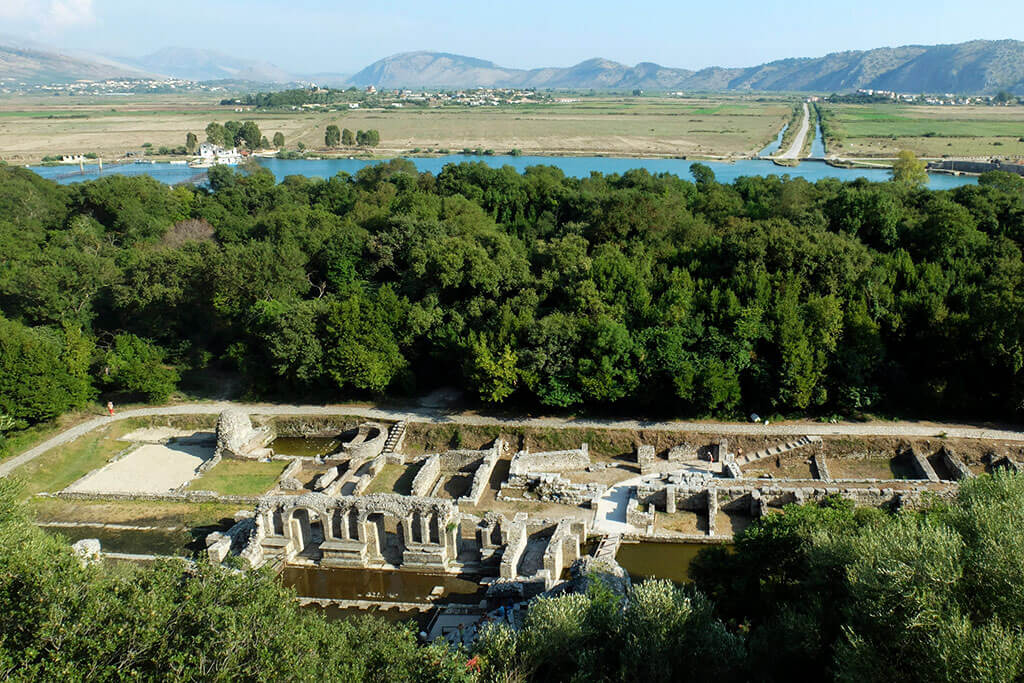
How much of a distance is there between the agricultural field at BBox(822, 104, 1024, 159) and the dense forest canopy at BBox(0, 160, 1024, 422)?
8130 centimetres

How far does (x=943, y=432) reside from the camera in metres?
32.6

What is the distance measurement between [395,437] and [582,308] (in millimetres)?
11628

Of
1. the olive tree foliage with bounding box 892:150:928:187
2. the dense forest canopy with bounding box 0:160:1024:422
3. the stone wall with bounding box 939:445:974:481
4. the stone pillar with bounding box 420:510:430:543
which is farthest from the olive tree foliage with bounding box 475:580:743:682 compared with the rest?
the olive tree foliage with bounding box 892:150:928:187

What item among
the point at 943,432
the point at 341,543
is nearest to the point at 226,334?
the point at 341,543

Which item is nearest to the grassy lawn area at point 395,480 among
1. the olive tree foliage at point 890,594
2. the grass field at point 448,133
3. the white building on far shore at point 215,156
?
the olive tree foliage at point 890,594

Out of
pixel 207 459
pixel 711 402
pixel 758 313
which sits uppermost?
pixel 758 313

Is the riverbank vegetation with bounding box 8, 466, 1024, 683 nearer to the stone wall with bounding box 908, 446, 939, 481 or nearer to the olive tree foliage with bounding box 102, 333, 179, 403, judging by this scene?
the stone wall with bounding box 908, 446, 939, 481

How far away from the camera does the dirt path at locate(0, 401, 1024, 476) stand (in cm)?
3288

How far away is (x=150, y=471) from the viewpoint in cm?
3366

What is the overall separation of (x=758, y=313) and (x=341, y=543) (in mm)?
22748

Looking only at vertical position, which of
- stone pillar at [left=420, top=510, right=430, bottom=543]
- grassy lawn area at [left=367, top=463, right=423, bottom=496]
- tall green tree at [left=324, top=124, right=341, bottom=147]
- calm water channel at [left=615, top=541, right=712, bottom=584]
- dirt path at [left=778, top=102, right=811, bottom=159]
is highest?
tall green tree at [left=324, top=124, right=341, bottom=147]

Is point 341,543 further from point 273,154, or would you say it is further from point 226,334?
point 273,154

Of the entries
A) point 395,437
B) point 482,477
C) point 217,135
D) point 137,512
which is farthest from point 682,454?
point 217,135

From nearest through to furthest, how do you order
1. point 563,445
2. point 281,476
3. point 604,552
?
point 604,552, point 281,476, point 563,445
